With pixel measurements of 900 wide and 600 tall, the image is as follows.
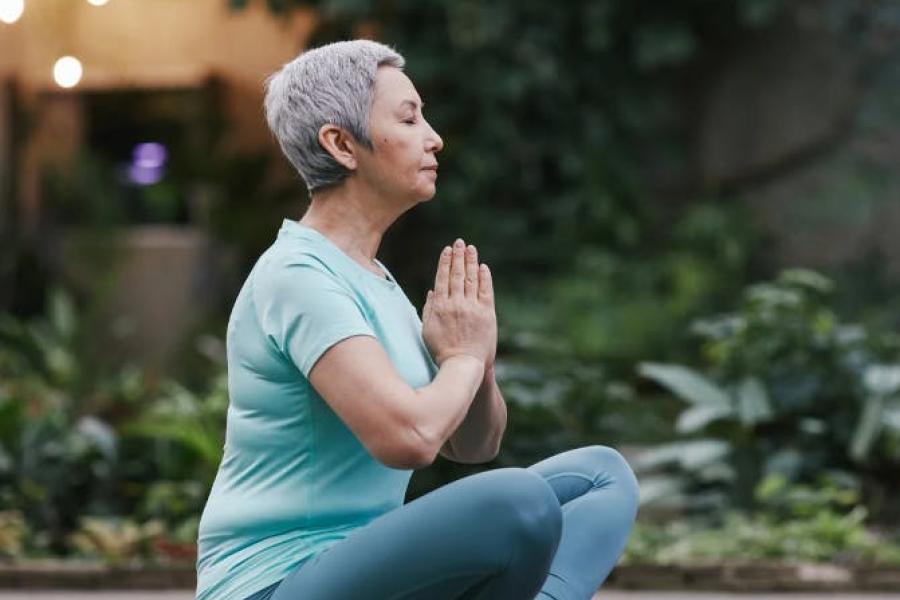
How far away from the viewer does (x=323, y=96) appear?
106 inches

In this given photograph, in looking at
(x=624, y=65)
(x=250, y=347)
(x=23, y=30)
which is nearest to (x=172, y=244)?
(x=23, y=30)

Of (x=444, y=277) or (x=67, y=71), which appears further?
(x=67, y=71)

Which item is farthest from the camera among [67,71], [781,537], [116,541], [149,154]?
[149,154]

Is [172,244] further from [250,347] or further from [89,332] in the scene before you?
[250,347]

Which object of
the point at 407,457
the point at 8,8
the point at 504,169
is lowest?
the point at 504,169

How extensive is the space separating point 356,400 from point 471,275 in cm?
34

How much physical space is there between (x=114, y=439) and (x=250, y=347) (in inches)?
159

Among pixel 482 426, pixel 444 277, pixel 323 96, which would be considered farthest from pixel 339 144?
pixel 482 426

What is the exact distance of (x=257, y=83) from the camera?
1123 centimetres

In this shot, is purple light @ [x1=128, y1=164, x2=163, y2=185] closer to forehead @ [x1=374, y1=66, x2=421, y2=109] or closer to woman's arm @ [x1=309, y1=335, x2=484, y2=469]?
forehead @ [x1=374, y1=66, x2=421, y2=109]

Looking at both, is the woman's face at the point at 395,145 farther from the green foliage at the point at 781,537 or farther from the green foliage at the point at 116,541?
the green foliage at the point at 116,541

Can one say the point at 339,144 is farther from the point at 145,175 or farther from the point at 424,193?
the point at 145,175

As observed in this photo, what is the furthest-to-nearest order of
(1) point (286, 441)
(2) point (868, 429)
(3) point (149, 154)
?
1. (3) point (149, 154)
2. (2) point (868, 429)
3. (1) point (286, 441)

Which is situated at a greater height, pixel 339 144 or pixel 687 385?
pixel 339 144
